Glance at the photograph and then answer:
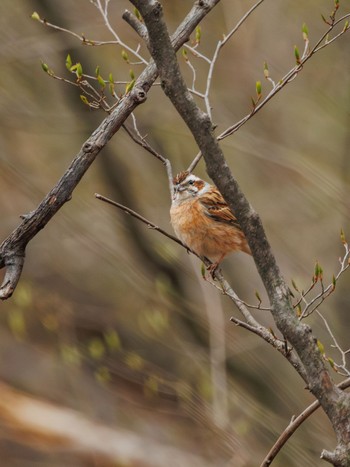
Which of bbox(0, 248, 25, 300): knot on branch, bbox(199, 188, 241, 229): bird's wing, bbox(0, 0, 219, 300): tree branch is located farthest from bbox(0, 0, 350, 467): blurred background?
bbox(0, 248, 25, 300): knot on branch

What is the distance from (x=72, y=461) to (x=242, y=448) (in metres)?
3.64

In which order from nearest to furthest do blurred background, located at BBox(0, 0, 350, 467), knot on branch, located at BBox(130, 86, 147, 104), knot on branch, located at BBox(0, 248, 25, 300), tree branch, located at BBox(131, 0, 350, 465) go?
1. tree branch, located at BBox(131, 0, 350, 465)
2. knot on branch, located at BBox(0, 248, 25, 300)
3. knot on branch, located at BBox(130, 86, 147, 104)
4. blurred background, located at BBox(0, 0, 350, 467)

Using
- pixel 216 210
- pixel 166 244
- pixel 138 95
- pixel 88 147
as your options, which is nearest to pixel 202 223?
pixel 216 210

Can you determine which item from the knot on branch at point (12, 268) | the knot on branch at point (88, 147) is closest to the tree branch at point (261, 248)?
the knot on branch at point (88, 147)

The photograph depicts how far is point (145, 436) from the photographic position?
382 inches

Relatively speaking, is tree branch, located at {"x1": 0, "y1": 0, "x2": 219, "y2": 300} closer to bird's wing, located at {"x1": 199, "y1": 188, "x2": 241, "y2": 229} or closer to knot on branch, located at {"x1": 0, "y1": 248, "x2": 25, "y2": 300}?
knot on branch, located at {"x1": 0, "y1": 248, "x2": 25, "y2": 300}

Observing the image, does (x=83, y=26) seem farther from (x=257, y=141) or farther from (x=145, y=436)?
(x=145, y=436)

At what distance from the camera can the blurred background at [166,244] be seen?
7.79 meters

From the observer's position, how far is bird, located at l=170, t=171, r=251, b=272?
19.8 feet

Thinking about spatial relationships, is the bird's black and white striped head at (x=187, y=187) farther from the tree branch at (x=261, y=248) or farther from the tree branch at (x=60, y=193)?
the tree branch at (x=261, y=248)

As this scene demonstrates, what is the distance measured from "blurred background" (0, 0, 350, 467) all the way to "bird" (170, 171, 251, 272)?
134cm

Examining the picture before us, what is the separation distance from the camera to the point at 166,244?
8.06m

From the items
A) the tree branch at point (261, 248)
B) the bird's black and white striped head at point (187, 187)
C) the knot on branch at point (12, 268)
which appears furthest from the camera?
the bird's black and white striped head at point (187, 187)

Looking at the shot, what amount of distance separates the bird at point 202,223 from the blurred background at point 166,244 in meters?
1.34
